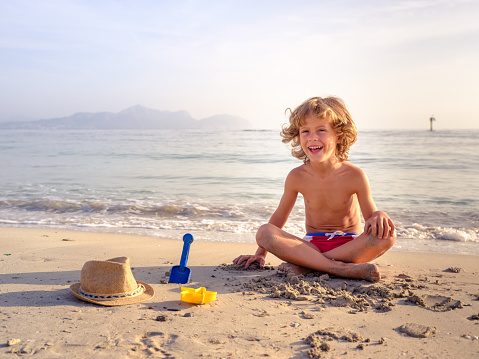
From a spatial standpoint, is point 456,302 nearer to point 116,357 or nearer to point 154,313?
point 154,313

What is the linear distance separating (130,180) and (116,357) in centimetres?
829

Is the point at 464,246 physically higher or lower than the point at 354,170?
lower

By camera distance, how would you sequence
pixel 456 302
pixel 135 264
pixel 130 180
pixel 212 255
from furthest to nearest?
pixel 130 180 < pixel 212 255 < pixel 135 264 < pixel 456 302

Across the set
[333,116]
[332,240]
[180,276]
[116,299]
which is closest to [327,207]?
[332,240]

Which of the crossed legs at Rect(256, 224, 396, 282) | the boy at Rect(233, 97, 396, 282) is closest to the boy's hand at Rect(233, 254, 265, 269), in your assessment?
the boy at Rect(233, 97, 396, 282)

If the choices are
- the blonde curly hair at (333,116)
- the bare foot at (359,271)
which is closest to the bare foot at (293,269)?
the bare foot at (359,271)

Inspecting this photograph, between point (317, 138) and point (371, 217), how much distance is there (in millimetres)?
708

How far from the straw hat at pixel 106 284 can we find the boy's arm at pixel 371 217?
1.60 m

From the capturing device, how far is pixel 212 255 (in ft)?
13.1

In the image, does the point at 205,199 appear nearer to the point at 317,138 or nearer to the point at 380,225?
the point at 317,138

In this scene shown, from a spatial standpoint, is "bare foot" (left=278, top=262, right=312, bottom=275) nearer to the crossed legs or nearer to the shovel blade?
the crossed legs

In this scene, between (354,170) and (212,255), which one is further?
(212,255)

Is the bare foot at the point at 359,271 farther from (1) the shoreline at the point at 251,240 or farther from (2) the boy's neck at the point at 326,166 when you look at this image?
(1) the shoreline at the point at 251,240

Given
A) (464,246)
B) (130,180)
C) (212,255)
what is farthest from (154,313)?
(130,180)
